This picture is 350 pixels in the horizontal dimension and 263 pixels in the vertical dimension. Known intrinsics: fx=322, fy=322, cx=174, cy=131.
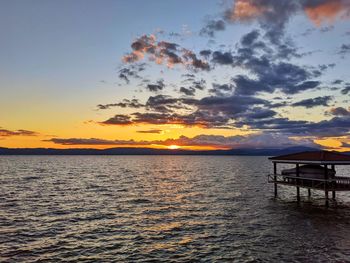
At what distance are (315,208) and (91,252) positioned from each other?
29.3m

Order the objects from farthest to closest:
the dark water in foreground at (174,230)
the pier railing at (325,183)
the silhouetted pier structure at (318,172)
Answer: the silhouetted pier structure at (318,172) < the pier railing at (325,183) < the dark water in foreground at (174,230)

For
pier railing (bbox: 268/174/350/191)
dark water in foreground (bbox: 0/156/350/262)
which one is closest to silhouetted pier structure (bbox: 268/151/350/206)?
pier railing (bbox: 268/174/350/191)

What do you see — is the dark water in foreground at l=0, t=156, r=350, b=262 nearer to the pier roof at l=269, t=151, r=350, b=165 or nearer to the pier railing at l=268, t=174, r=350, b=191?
the pier railing at l=268, t=174, r=350, b=191

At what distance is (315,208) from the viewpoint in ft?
134

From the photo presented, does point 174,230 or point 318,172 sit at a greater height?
point 318,172

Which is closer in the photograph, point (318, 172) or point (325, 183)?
point (325, 183)

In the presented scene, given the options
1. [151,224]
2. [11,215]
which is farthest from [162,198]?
[11,215]

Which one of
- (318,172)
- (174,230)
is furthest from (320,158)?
(174,230)

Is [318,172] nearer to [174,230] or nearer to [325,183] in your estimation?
[325,183]

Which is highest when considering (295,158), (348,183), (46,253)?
(295,158)

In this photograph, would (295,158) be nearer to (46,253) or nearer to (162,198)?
(162,198)

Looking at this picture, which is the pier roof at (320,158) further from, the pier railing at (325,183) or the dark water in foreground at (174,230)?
the dark water in foreground at (174,230)

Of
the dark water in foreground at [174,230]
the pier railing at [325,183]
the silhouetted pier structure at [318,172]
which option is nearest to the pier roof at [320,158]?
the silhouetted pier structure at [318,172]

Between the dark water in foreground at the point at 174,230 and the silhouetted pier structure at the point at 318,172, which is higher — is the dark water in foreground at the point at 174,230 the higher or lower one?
the lower one
